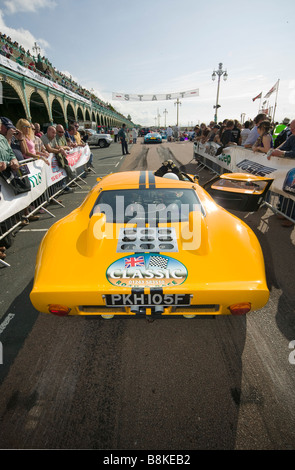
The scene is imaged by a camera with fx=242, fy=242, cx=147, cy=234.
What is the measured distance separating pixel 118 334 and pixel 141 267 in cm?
91

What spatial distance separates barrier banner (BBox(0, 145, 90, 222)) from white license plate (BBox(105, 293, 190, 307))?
119 inches

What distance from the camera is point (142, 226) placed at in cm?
253

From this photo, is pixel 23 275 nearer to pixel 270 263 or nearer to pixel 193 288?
pixel 193 288

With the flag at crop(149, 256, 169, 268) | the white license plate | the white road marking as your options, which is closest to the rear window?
the flag at crop(149, 256, 169, 268)

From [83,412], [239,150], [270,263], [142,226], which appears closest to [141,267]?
[142,226]

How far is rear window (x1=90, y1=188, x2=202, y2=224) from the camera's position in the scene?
8.80 feet

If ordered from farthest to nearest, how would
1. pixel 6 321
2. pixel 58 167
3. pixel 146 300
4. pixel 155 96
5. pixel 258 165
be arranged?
pixel 155 96
pixel 58 167
pixel 258 165
pixel 6 321
pixel 146 300

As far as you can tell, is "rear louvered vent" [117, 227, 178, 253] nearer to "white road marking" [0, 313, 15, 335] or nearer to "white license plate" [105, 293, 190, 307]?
"white license plate" [105, 293, 190, 307]

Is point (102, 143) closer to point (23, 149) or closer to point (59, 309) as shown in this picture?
point (23, 149)

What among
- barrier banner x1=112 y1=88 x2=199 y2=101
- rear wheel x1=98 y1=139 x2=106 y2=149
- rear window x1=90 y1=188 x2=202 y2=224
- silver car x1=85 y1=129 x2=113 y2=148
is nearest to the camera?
rear window x1=90 y1=188 x2=202 y2=224

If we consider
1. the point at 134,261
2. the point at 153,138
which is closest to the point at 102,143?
the point at 153,138

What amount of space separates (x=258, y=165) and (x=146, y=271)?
536 cm

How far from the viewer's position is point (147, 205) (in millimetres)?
2871

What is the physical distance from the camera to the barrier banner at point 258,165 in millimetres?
4738
